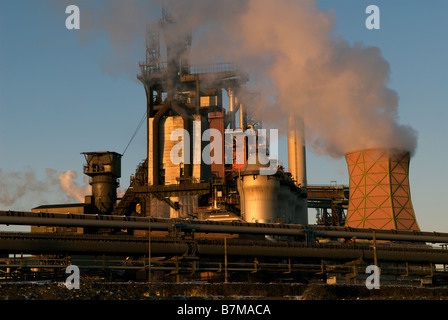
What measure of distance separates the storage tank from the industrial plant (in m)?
0.15

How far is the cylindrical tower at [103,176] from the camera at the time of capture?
9756cm

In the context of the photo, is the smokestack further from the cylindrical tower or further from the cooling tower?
the cylindrical tower

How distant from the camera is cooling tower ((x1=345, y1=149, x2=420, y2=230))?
80.9m

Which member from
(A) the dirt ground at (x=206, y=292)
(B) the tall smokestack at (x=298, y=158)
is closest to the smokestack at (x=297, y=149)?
(B) the tall smokestack at (x=298, y=158)

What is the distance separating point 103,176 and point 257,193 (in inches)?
995

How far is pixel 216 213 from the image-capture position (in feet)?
301

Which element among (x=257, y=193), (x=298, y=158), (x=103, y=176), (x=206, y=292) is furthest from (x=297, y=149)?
(x=206, y=292)

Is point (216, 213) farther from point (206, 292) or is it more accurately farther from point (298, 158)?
point (206, 292)

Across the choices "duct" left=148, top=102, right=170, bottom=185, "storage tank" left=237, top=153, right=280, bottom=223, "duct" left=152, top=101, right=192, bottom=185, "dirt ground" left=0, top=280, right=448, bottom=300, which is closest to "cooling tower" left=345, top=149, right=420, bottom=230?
"storage tank" left=237, top=153, right=280, bottom=223

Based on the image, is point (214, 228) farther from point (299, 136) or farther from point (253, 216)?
point (299, 136)

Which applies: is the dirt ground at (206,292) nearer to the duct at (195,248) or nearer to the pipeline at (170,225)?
the duct at (195,248)

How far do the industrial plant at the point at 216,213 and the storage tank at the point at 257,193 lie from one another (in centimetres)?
15

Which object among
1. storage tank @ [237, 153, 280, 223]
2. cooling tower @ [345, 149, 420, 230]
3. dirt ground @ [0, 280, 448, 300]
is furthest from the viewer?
storage tank @ [237, 153, 280, 223]
